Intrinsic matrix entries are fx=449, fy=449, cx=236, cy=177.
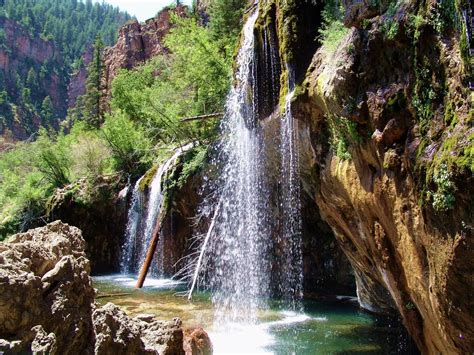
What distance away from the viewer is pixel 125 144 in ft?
77.8

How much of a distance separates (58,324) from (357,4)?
Result: 19.0ft

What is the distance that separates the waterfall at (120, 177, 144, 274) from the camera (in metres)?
20.4

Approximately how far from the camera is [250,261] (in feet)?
49.4

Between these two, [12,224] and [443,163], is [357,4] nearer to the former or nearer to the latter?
[443,163]

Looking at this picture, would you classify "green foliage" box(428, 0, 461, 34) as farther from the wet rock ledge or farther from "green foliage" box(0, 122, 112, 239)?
"green foliage" box(0, 122, 112, 239)

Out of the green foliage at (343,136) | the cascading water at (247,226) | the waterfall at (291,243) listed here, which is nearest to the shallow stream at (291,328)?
the cascading water at (247,226)

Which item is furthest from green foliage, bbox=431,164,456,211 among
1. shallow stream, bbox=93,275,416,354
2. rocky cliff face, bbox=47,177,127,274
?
rocky cliff face, bbox=47,177,127,274

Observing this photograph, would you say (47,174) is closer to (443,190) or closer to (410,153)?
(410,153)

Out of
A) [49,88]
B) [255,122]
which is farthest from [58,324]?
[49,88]

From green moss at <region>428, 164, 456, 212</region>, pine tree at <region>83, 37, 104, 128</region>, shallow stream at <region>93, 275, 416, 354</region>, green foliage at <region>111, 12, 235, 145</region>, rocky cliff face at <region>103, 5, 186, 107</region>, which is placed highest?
rocky cliff face at <region>103, 5, 186, 107</region>

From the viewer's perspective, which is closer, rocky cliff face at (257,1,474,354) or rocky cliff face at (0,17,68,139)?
rocky cliff face at (257,1,474,354)

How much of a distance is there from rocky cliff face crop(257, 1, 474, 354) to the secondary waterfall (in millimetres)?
11221

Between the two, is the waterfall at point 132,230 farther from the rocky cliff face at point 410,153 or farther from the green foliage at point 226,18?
the rocky cliff face at point 410,153

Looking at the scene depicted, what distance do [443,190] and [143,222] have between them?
1674 cm
